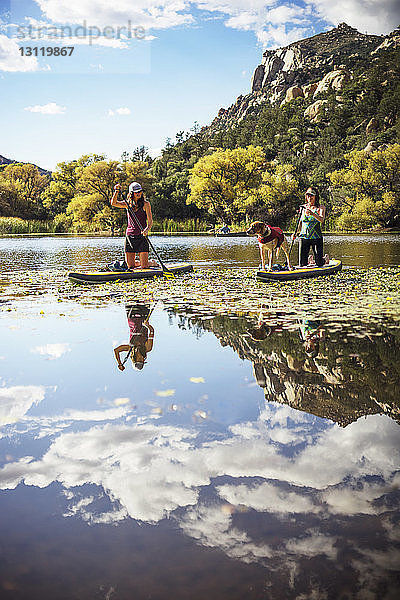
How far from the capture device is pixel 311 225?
1436 centimetres

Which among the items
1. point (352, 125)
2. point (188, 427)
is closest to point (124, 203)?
point (188, 427)

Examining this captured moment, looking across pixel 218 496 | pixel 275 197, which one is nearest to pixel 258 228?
pixel 218 496

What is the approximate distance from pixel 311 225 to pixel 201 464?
11.8 m

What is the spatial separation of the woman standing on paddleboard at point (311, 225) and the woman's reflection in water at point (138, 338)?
6141 millimetres

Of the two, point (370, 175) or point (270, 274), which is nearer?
point (270, 274)

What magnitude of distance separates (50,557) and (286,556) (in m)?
0.97

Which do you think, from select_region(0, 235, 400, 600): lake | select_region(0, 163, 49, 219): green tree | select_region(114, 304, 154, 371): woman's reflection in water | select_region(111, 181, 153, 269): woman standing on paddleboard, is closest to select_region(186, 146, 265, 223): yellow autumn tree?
select_region(0, 163, 49, 219): green tree

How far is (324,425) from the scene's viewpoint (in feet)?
12.7

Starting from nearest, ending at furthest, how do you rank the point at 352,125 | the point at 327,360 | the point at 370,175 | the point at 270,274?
the point at 327,360 < the point at 270,274 < the point at 370,175 < the point at 352,125

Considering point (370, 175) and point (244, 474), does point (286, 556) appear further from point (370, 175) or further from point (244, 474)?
point (370, 175)

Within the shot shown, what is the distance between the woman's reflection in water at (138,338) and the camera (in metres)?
5.95

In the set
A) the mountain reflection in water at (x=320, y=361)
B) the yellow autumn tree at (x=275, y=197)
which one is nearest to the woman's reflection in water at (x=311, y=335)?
the mountain reflection in water at (x=320, y=361)

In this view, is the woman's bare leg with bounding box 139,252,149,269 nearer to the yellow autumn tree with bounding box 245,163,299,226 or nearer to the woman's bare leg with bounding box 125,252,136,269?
the woman's bare leg with bounding box 125,252,136,269

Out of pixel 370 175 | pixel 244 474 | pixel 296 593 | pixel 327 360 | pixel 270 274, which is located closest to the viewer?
pixel 296 593
